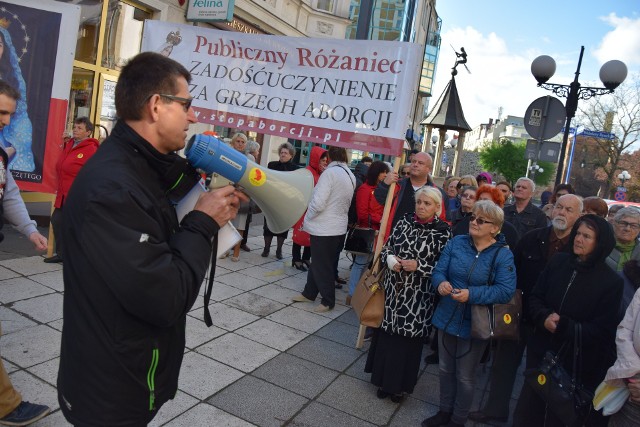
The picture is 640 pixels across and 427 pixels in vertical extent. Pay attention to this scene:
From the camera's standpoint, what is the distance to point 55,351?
3.54 metres

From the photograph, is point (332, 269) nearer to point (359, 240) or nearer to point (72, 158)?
point (359, 240)

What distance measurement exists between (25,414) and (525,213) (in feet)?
15.7

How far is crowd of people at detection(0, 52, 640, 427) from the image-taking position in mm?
1379

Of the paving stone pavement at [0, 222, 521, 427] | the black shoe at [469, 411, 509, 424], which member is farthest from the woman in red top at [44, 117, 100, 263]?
the black shoe at [469, 411, 509, 424]

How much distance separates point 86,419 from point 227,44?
4280 mm

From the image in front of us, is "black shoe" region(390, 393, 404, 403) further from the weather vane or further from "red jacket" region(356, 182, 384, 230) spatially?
the weather vane

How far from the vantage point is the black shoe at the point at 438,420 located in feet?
11.2

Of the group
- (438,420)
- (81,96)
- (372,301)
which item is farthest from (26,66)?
(438,420)

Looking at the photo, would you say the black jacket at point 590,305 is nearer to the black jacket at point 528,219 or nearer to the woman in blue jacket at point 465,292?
the woman in blue jacket at point 465,292

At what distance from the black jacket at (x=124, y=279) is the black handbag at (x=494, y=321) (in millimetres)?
2217

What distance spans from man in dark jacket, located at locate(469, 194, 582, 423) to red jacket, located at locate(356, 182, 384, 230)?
2.07 metres

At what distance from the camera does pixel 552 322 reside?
3.08m

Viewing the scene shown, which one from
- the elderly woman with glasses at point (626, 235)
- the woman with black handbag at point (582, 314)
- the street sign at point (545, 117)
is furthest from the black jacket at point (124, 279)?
the street sign at point (545, 117)

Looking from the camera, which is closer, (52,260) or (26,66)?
(26,66)
